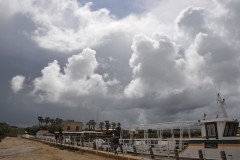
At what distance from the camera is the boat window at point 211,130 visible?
2006 centimetres

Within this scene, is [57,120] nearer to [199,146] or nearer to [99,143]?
[99,143]

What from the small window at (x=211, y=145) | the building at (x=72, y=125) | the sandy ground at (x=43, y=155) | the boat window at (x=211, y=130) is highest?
the building at (x=72, y=125)

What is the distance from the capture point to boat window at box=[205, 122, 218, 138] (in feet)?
65.8

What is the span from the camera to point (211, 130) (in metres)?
20.3

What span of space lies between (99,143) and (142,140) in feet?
41.7

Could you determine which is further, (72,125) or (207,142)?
(72,125)

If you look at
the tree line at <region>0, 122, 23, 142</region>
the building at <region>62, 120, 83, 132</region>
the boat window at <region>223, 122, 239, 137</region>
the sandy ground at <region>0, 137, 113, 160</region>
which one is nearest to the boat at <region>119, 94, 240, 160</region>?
the boat window at <region>223, 122, 239, 137</region>

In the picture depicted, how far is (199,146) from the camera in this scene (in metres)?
20.6

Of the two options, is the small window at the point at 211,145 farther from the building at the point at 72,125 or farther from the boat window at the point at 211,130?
the building at the point at 72,125

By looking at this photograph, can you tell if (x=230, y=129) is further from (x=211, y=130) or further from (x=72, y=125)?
(x=72, y=125)

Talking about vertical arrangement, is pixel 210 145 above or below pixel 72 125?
below

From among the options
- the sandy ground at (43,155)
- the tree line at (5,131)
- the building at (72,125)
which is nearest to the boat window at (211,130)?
the sandy ground at (43,155)

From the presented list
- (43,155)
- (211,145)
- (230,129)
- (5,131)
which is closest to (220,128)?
(230,129)

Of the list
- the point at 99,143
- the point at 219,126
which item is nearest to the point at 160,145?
the point at 219,126
